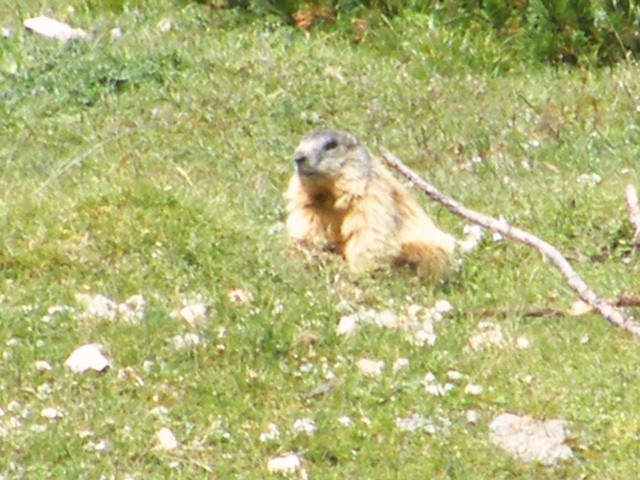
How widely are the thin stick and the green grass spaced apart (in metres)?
0.19

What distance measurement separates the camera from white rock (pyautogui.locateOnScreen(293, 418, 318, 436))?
6.69 meters

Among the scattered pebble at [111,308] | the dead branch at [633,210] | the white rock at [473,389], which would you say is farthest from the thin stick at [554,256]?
the scattered pebble at [111,308]

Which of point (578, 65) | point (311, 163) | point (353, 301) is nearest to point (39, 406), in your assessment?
point (353, 301)

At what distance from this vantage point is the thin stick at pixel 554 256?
23.5 ft

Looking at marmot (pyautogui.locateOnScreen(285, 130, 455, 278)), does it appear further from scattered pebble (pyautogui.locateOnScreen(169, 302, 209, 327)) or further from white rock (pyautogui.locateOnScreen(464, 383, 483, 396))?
white rock (pyautogui.locateOnScreen(464, 383, 483, 396))

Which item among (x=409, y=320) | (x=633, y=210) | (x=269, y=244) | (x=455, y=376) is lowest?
(x=269, y=244)

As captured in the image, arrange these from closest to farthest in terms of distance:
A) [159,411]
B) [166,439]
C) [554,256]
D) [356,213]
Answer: [166,439], [159,411], [554,256], [356,213]

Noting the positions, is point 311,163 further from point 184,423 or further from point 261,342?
point 184,423

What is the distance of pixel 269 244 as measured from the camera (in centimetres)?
861

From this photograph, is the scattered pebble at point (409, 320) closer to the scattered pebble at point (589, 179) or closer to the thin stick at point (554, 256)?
the thin stick at point (554, 256)

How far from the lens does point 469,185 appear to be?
32.9 ft

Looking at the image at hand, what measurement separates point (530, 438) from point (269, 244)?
7.91 ft

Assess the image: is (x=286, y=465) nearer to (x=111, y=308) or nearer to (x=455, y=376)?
(x=455, y=376)

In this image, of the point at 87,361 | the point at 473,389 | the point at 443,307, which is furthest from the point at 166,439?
the point at 443,307
